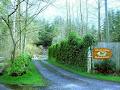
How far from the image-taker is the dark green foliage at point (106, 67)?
22.7m

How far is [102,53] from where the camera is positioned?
937 inches

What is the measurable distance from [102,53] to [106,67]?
1381 mm

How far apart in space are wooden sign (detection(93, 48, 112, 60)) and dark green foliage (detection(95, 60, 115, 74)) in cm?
48

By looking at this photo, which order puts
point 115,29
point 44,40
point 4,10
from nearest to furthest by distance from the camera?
point 4,10 < point 115,29 < point 44,40

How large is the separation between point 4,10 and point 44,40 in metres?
65.0

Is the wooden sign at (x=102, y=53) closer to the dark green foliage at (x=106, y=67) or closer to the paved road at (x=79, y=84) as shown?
the dark green foliage at (x=106, y=67)

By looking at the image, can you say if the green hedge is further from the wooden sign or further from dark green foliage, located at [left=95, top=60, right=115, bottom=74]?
dark green foliage, located at [left=95, top=60, right=115, bottom=74]

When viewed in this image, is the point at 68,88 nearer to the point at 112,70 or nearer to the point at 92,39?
the point at 112,70

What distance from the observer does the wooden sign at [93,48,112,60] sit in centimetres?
2365

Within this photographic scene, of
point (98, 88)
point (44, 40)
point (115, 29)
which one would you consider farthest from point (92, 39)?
point (44, 40)

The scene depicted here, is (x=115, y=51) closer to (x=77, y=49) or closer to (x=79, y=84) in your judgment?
(x=77, y=49)

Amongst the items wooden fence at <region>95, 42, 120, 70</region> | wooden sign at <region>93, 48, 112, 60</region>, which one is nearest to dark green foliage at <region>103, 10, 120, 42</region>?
wooden fence at <region>95, 42, 120, 70</region>

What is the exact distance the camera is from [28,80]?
19.0 meters

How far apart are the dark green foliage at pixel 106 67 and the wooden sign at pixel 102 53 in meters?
0.48
